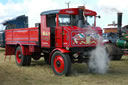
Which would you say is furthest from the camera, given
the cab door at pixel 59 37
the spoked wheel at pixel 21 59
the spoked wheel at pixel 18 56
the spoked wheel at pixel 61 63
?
the spoked wheel at pixel 18 56

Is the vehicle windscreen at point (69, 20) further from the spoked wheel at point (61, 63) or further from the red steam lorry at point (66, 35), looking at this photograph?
the spoked wheel at point (61, 63)

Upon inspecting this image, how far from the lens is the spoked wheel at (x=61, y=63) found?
21.0ft

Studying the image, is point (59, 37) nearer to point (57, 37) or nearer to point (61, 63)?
point (57, 37)

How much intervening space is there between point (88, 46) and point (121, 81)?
5.10ft

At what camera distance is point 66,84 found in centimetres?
553

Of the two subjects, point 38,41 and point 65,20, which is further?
point 38,41

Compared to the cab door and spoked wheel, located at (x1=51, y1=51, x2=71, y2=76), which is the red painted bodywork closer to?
the cab door

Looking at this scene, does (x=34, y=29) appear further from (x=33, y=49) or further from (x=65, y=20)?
(x=65, y=20)

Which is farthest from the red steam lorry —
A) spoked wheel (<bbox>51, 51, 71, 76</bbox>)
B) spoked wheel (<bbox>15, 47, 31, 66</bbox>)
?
spoked wheel (<bbox>15, 47, 31, 66</bbox>)

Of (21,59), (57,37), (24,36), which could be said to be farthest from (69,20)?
(21,59)

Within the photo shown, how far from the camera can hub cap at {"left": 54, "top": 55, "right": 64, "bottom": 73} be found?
21.7 ft

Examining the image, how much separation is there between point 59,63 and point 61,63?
0.34ft

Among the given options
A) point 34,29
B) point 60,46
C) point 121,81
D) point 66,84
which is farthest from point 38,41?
point 121,81

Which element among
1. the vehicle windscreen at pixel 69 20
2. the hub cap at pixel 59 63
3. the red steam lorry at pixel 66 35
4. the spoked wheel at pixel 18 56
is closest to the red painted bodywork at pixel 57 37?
the red steam lorry at pixel 66 35
